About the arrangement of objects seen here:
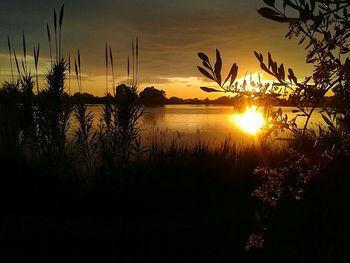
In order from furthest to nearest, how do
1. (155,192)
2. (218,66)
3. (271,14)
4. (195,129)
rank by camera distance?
(195,129)
(155,192)
(218,66)
(271,14)

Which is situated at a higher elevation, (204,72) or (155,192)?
(204,72)

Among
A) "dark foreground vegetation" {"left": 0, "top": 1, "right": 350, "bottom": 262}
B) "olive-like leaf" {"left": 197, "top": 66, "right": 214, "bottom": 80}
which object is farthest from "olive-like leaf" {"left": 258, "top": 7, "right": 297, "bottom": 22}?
"olive-like leaf" {"left": 197, "top": 66, "right": 214, "bottom": 80}

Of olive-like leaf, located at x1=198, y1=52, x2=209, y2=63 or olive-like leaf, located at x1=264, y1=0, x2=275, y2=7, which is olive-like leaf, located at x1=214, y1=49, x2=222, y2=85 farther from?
olive-like leaf, located at x1=264, y1=0, x2=275, y2=7

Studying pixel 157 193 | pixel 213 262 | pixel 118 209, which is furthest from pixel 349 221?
pixel 118 209

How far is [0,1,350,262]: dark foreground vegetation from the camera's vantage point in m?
2.46

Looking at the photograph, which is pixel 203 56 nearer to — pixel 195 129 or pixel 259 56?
pixel 259 56

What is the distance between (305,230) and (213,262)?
1.41 meters

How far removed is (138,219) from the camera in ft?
18.8

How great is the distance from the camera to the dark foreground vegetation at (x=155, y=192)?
246cm

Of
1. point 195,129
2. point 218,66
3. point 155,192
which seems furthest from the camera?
point 195,129

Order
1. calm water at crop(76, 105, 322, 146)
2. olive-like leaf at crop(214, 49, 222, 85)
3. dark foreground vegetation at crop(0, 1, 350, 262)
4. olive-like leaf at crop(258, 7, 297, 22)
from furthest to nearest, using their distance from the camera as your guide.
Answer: calm water at crop(76, 105, 322, 146) < dark foreground vegetation at crop(0, 1, 350, 262) < olive-like leaf at crop(214, 49, 222, 85) < olive-like leaf at crop(258, 7, 297, 22)

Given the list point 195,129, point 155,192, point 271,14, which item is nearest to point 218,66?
point 271,14

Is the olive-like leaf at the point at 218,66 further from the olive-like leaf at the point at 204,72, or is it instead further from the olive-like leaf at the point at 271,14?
the olive-like leaf at the point at 271,14

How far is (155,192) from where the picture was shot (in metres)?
6.33
